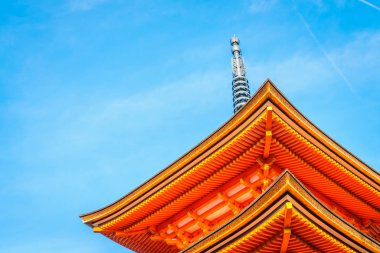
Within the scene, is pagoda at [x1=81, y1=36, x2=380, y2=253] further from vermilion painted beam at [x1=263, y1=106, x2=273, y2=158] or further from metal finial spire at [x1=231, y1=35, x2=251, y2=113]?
metal finial spire at [x1=231, y1=35, x2=251, y2=113]

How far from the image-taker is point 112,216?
1972 cm

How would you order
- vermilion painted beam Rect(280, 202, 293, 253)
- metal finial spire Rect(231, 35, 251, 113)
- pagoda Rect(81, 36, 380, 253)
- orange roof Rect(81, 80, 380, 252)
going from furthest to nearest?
1. metal finial spire Rect(231, 35, 251, 113)
2. orange roof Rect(81, 80, 380, 252)
3. pagoda Rect(81, 36, 380, 253)
4. vermilion painted beam Rect(280, 202, 293, 253)

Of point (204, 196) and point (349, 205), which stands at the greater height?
point (204, 196)

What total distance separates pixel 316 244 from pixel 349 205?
6.01 metres

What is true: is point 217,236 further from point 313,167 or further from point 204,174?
point 313,167

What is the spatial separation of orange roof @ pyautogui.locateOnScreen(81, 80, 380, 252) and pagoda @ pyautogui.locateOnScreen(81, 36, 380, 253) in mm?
35

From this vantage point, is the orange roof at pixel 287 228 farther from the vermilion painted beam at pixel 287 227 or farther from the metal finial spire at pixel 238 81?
the metal finial spire at pixel 238 81

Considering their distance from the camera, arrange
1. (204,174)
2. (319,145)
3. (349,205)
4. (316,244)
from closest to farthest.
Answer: (316,244) → (319,145) → (204,174) → (349,205)

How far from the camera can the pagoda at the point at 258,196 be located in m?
13.6

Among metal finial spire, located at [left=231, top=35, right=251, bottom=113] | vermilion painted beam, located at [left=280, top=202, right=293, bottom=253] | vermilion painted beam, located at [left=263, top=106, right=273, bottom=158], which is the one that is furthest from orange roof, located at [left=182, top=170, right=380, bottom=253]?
metal finial spire, located at [left=231, top=35, right=251, bottom=113]

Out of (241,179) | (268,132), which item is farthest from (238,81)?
(268,132)

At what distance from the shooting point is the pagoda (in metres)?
13.6

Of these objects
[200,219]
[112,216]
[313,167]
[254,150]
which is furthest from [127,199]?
[313,167]

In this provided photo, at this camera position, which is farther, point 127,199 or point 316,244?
point 127,199
